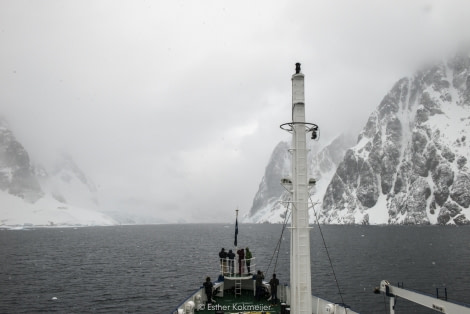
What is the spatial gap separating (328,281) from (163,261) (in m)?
44.8

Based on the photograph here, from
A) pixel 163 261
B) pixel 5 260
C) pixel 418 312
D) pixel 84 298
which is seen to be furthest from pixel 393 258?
pixel 5 260

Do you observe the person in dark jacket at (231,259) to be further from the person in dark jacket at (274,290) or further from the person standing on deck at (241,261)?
the person in dark jacket at (274,290)

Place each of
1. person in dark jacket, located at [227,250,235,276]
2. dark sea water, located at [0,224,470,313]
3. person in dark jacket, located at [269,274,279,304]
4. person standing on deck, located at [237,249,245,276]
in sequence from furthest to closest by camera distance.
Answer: dark sea water, located at [0,224,470,313]
person in dark jacket, located at [227,250,235,276]
person standing on deck, located at [237,249,245,276]
person in dark jacket, located at [269,274,279,304]

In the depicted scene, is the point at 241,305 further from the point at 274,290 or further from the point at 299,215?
the point at 299,215

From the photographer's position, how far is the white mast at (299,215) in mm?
14633

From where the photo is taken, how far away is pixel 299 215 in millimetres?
14914

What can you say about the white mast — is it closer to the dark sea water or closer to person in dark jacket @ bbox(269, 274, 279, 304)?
person in dark jacket @ bbox(269, 274, 279, 304)

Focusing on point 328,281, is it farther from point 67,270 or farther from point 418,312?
point 67,270

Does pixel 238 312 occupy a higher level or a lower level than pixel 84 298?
A: higher

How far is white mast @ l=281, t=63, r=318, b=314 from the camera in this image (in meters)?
14.6

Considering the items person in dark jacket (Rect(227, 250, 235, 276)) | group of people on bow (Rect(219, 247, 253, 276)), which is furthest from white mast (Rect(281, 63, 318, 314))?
person in dark jacket (Rect(227, 250, 235, 276))

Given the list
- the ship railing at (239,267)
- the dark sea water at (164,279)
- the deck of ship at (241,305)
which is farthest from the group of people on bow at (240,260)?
the dark sea water at (164,279)

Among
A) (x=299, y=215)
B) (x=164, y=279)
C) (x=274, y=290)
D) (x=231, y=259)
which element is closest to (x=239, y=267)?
(x=231, y=259)

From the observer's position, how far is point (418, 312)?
4016 cm
